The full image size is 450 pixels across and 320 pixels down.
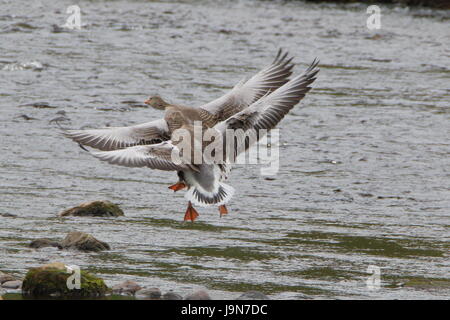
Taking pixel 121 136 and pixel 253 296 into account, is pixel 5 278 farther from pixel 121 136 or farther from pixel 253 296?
pixel 121 136

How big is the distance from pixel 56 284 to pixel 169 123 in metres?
2.77

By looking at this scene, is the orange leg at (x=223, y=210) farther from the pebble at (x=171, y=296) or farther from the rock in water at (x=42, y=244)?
the pebble at (x=171, y=296)

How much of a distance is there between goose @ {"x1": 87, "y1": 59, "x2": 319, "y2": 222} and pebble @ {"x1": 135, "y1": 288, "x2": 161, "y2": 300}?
1708 millimetres

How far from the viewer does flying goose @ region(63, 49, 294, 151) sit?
33.6 feet

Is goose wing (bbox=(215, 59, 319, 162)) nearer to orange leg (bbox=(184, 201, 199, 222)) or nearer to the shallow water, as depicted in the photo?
orange leg (bbox=(184, 201, 199, 222))

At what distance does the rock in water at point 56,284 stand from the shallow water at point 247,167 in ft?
1.52

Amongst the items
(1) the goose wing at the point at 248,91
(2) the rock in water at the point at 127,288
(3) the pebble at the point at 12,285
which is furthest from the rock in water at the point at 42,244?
(1) the goose wing at the point at 248,91

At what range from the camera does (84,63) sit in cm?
2059

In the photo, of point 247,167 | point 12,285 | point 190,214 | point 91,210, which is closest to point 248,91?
point 190,214

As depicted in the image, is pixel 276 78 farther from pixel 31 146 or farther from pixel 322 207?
pixel 31 146

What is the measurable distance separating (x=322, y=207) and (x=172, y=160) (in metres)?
2.76

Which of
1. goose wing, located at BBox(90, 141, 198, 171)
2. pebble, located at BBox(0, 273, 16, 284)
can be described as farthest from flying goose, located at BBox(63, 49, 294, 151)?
pebble, located at BBox(0, 273, 16, 284)

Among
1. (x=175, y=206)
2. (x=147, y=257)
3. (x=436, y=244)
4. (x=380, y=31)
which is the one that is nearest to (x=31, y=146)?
(x=175, y=206)

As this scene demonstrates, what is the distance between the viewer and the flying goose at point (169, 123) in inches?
403
